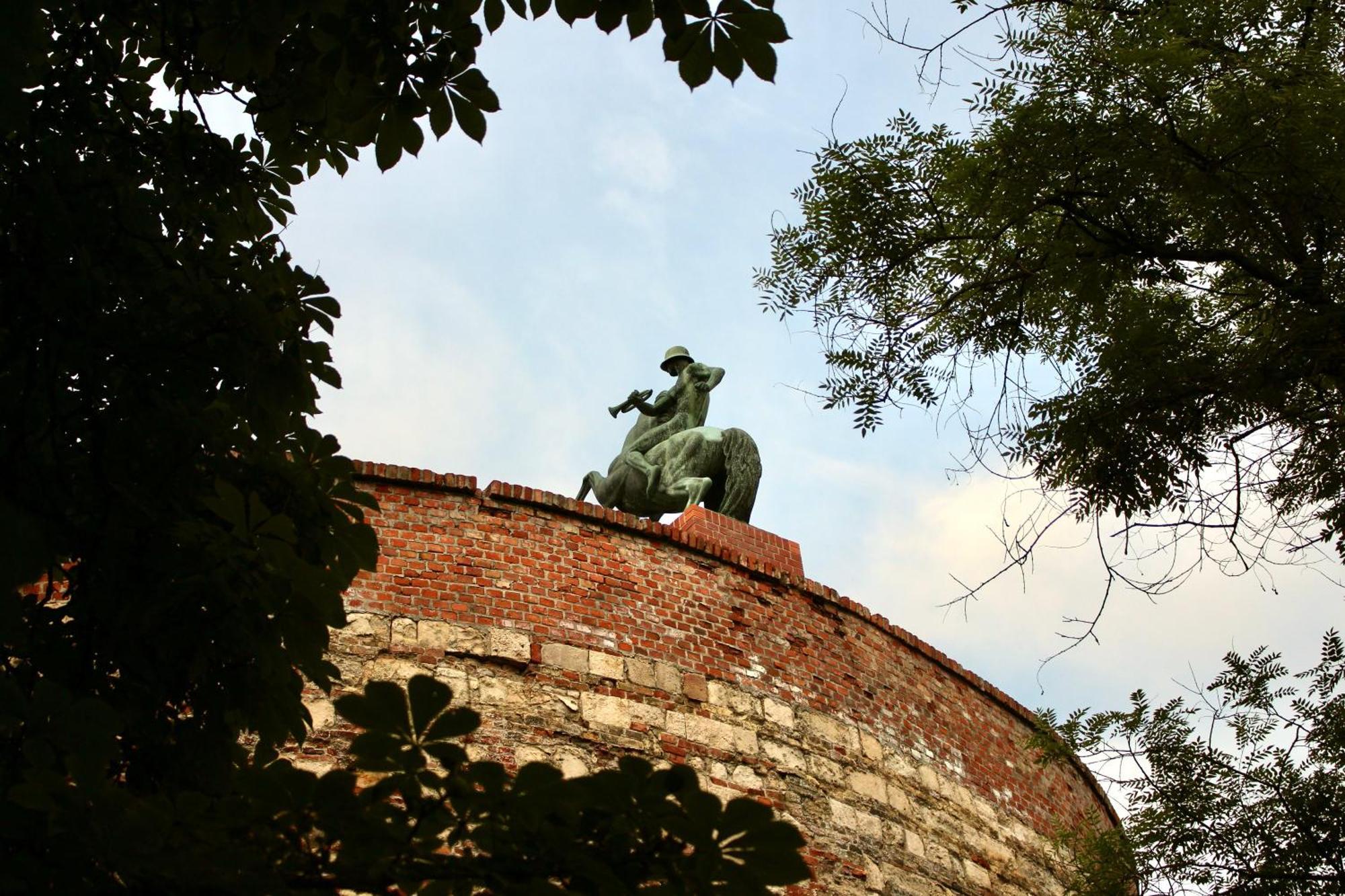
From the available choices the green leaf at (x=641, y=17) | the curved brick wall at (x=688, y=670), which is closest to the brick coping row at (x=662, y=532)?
the curved brick wall at (x=688, y=670)

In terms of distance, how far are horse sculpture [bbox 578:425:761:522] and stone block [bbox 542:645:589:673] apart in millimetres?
2369

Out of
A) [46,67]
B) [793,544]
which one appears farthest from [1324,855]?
[46,67]

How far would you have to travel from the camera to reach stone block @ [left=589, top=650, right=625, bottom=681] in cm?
824

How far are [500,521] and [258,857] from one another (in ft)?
19.7

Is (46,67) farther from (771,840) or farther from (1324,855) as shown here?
(1324,855)

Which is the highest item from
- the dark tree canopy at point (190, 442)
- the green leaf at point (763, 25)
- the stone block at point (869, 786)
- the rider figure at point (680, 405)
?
the rider figure at point (680, 405)

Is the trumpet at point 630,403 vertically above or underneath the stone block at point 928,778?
above

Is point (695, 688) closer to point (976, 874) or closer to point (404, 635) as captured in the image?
point (404, 635)

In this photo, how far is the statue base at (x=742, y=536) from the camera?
9.95 m

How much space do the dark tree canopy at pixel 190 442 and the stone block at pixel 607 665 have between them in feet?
13.0

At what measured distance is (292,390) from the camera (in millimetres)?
4199

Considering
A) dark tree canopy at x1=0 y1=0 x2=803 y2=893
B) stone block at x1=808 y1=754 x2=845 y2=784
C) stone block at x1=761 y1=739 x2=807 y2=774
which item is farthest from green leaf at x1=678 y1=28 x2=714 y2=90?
stone block at x1=808 y1=754 x2=845 y2=784

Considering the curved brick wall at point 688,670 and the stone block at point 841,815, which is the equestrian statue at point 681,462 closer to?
the curved brick wall at point 688,670

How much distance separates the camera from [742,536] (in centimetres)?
1005
